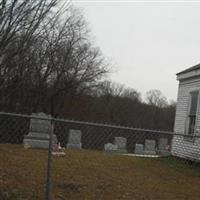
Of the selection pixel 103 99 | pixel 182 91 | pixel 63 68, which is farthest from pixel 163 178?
pixel 103 99

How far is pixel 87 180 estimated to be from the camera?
9.40 metres

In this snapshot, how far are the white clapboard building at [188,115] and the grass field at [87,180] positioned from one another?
376 centimetres

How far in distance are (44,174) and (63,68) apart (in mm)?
27665

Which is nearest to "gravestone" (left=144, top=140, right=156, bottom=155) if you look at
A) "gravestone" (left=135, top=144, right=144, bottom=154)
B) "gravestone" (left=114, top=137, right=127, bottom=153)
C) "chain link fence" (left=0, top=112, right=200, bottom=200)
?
"gravestone" (left=135, top=144, right=144, bottom=154)

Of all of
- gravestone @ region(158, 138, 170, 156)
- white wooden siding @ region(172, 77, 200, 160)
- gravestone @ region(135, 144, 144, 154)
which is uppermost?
white wooden siding @ region(172, 77, 200, 160)

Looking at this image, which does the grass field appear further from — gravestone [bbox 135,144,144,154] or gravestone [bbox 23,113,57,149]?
gravestone [bbox 135,144,144,154]

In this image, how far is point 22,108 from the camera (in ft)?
110

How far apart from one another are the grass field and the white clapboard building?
3.76 meters

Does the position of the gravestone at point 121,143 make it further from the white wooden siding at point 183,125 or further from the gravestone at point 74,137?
the white wooden siding at point 183,125

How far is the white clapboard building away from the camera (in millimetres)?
15680

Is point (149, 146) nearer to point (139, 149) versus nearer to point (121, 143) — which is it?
point (139, 149)

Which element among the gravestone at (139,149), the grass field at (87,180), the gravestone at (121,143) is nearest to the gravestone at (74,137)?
the gravestone at (121,143)

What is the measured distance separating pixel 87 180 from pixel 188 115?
27.8ft

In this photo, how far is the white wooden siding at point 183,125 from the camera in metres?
15.5
